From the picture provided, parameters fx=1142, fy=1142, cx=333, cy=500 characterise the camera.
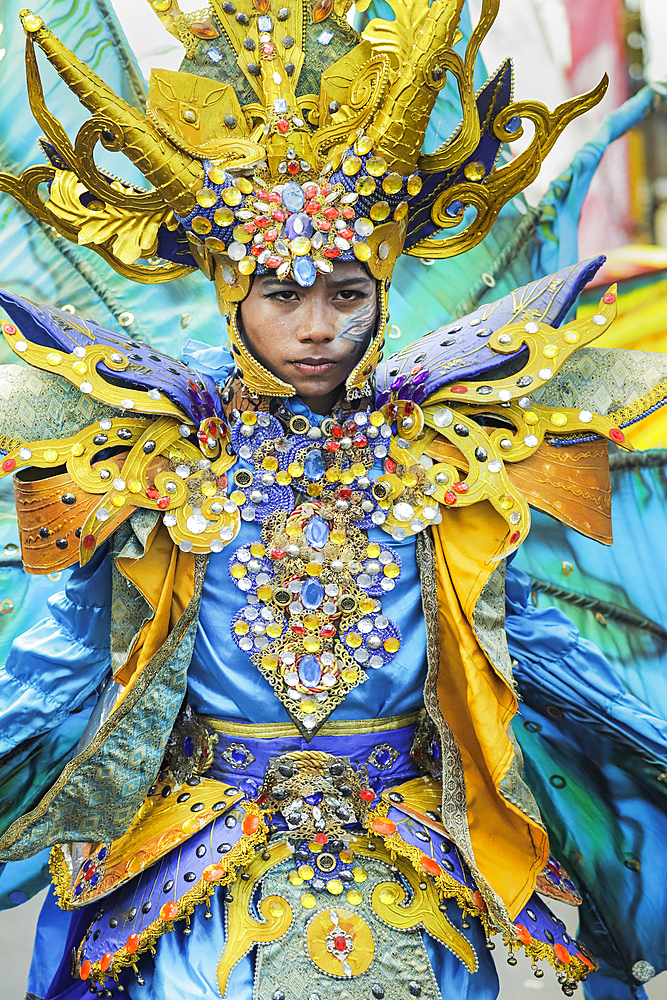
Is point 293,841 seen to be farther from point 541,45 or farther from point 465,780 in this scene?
point 541,45

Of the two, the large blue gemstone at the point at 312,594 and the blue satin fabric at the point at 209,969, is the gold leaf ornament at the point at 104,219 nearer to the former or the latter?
the large blue gemstone at the point at 312,594

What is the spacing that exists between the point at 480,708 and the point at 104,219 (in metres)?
1.13

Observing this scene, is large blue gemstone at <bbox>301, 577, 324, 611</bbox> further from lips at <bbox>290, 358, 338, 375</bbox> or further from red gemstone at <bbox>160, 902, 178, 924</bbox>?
red gemstone at <bbox>160, 902, 178, 924</bbox>

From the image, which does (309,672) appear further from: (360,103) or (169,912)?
(360,103)

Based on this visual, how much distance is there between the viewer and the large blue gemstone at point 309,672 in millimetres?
2115

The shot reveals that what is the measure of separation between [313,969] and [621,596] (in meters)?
1.22

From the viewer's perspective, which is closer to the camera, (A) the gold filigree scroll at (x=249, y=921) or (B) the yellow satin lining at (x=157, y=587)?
(A) the gold filigree scroll at (x=249, y=921)

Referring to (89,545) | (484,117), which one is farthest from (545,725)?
(484,117)

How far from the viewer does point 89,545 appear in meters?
2.03

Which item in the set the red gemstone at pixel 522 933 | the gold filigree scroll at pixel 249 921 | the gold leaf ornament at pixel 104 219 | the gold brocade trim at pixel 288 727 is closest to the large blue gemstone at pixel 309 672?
the gold brocade trim at pixel 288 727

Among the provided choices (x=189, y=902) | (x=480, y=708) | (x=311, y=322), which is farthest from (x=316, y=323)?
(x=189, y=902)

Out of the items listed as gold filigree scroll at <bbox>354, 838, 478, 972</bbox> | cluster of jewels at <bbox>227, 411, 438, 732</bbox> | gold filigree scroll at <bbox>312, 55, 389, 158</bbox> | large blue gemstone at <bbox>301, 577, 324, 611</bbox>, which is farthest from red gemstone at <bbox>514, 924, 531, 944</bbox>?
gold filigree scroll at <bbox>312, 55, 389, 158</bbox>

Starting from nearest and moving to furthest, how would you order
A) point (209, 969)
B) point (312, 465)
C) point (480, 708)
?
point (209, 969), point (480, 708), point (312, 465)

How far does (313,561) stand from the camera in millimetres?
2156
